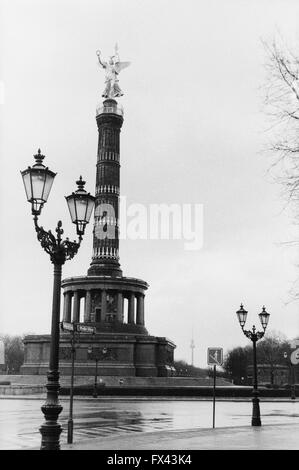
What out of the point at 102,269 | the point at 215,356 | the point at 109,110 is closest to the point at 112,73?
the point at 109,110

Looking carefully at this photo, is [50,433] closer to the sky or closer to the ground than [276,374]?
closer to the sky

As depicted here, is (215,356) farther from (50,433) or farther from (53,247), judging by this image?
(50,433)

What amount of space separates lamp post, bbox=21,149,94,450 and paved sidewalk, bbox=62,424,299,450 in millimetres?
3721

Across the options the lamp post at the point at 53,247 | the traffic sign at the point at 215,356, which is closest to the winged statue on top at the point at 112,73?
the traffic sign at the point at 215,356

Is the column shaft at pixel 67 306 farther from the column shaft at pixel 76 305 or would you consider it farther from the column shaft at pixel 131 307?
the column shaft at pixel 131 307

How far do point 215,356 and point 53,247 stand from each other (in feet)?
37.0

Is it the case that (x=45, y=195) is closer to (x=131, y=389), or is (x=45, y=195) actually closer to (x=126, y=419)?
(x=126, y=419)

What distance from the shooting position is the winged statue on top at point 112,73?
67.6 meters

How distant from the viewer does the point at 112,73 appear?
2702 inches

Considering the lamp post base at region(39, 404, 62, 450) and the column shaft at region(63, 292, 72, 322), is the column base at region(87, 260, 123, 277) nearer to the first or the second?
the column shaft at region(63, 292, 72, 322)

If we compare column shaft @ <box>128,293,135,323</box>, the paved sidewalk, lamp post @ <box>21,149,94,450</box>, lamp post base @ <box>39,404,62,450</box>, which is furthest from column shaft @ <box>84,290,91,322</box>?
lamp post base @ <box>39,404,62,450</box>

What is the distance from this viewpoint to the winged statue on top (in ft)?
222
